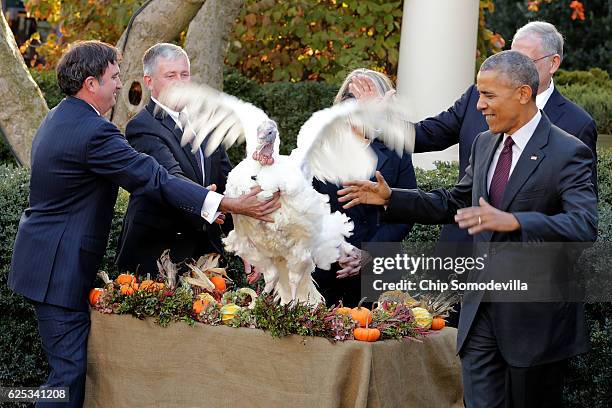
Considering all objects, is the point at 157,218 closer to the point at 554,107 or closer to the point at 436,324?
the point at 436,324

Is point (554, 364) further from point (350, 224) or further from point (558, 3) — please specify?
point (558, 3)

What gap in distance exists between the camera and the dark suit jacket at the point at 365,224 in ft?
18.5

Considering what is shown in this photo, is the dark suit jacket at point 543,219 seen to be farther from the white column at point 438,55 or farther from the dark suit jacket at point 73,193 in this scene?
the white column at point 438,55

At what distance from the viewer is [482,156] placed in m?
4.46

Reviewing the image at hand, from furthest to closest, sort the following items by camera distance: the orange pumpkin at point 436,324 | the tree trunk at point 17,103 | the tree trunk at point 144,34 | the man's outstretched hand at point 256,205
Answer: the tree trunk at point 144,34 < the tree trunk at point 17,103 < the orange pumpkin at point 436,324 < the man's outstretched hand at point 256,205

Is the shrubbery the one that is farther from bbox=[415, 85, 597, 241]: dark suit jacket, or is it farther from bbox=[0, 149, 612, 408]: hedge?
bbox=[415, 85, 597, 241]: dark suit jacket

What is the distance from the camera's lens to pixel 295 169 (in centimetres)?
474

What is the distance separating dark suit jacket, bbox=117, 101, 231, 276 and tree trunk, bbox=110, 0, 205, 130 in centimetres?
281

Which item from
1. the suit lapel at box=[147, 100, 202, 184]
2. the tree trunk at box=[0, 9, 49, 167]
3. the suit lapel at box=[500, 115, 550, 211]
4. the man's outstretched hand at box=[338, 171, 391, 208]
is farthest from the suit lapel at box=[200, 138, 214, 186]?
the tree trunk at box=[0, 9, 49, 167]

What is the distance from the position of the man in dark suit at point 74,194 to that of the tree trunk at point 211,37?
4.18 m

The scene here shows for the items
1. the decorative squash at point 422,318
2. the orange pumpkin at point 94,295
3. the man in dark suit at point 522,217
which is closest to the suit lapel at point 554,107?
the man in dark suit at point 522,217

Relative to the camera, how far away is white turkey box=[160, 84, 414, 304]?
4.69m

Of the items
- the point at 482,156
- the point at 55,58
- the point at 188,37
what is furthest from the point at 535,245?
the point at 55,58

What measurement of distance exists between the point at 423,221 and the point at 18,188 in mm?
2560
